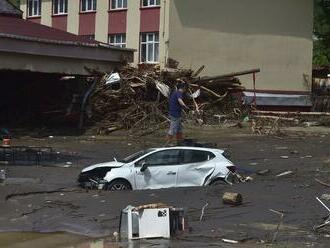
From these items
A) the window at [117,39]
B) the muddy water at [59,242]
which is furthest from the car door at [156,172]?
the window at [117,39]

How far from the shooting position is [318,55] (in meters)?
72.7

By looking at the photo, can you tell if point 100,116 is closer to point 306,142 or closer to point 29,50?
point 29,50

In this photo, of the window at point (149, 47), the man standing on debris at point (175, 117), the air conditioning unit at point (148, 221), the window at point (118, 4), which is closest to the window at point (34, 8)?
the window at point (118, 4)

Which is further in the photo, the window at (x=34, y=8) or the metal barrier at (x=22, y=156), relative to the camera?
the window at (x=34, y=8)

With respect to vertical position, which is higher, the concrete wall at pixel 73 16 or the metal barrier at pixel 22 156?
the concrete wall at pixel 73 16

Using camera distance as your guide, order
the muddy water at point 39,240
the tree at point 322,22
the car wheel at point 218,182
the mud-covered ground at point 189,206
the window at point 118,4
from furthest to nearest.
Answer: the tree at point 322,22, the window at point 118,4, the car wheel at point 218,182, the mud-covered ground at point 189,206, the muddy water at point 39,240

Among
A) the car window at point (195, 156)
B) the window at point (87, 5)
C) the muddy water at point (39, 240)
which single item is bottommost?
the muddy water at point (39, 240)

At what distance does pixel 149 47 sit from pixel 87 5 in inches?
310

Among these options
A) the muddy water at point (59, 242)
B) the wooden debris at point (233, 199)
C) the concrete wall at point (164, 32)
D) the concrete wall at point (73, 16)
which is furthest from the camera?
the concrete wall at point (73, 16)

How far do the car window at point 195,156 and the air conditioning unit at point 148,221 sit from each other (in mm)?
5708

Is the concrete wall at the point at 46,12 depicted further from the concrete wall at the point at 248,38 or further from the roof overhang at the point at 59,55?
the roof overhang at the point at 59,55

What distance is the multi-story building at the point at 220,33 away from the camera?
4522 centimetres

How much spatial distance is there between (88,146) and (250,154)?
7.06 m

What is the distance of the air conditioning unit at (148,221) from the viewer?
38.6 feet
